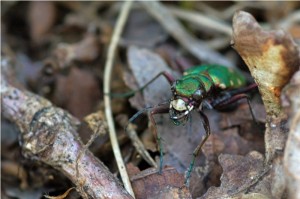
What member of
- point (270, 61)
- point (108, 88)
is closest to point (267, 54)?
point (270, 61)

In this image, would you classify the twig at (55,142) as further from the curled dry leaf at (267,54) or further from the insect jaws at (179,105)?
the curled dry leaf at (267,54)

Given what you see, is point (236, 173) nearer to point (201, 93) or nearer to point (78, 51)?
point (201, 93)

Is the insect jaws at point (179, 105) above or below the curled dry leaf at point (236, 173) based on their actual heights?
above

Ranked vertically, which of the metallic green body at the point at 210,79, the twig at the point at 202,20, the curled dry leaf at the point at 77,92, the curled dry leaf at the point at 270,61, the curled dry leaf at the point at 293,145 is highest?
the twig at the point at 202,20

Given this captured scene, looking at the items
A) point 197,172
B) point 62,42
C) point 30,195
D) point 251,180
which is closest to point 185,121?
point 197,172

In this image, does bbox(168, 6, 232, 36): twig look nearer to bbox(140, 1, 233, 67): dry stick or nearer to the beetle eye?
bbox(140, 1, 233, 67): dry stick

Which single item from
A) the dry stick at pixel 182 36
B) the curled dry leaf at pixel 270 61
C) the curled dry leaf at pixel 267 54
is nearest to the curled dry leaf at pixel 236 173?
the curled dry leaf at pixel 270 61

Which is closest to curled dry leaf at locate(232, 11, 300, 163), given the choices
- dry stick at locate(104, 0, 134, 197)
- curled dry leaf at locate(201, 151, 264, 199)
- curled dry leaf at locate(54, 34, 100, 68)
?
curled dry leaf at locate(201, 151, 264, 199)
